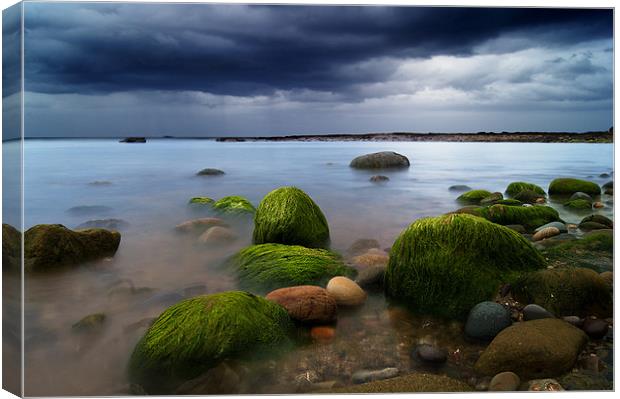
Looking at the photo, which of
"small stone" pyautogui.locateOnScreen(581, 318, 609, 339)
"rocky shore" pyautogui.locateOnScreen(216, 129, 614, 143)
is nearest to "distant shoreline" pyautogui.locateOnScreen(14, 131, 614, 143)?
"rocky shore" pyautogui.locateOnScreen(216, 129, 614, 143)

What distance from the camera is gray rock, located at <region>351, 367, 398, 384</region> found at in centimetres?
317

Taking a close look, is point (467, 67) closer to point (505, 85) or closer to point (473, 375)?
point (505, 85)

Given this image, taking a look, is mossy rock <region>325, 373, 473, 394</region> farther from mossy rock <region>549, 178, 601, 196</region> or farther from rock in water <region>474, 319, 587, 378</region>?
mossy rock <region>549, 178, 601, 196</region>

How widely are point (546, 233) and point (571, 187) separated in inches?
30.6

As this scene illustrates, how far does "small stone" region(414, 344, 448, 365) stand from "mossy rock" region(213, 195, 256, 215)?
3342 mm

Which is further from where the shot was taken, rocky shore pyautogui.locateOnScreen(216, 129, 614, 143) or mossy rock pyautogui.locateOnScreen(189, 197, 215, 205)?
mossy rock pyautogui.locateOnScreen(189, 197, 215, 205)

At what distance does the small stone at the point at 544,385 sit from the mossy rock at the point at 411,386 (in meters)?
0.41

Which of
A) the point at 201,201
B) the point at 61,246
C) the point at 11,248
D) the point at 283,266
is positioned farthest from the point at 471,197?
the point at 11,248

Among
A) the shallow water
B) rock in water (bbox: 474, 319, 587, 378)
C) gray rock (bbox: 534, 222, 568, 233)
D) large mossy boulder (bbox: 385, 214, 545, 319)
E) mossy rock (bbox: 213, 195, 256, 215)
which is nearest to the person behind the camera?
rock in water (bbox: 474, 319, 587, 378)

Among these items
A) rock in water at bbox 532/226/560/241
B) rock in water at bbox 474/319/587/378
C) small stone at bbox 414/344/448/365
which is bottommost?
small stone at bbox 414/344/448/365

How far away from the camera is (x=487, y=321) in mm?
3455

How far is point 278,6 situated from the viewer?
13.0ft

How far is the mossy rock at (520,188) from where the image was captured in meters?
5.17

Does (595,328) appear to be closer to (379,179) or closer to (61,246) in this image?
(379,179)
